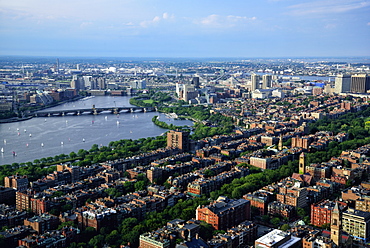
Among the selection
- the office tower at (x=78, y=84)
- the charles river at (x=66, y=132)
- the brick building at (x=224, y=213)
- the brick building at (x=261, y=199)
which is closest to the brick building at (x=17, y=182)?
the charles river at (x=66, y=132)

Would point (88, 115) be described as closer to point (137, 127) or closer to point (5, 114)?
point (5, 114)

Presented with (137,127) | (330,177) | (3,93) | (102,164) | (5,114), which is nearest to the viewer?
(330,177)

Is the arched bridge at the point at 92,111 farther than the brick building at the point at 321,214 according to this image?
Yes

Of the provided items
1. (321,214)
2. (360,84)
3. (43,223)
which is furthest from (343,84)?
(43,223)

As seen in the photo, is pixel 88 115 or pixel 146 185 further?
pixel 88 115

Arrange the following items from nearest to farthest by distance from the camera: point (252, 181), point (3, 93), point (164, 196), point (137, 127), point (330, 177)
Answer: point (164, 196) < point (252, 181) < point (330, 177) < point (137, 127) < point (3, 93)

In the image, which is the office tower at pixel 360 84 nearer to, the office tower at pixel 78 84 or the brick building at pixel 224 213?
the office tower at pixel 78 84

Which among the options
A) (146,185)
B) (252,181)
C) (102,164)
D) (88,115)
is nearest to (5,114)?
(88,115)
